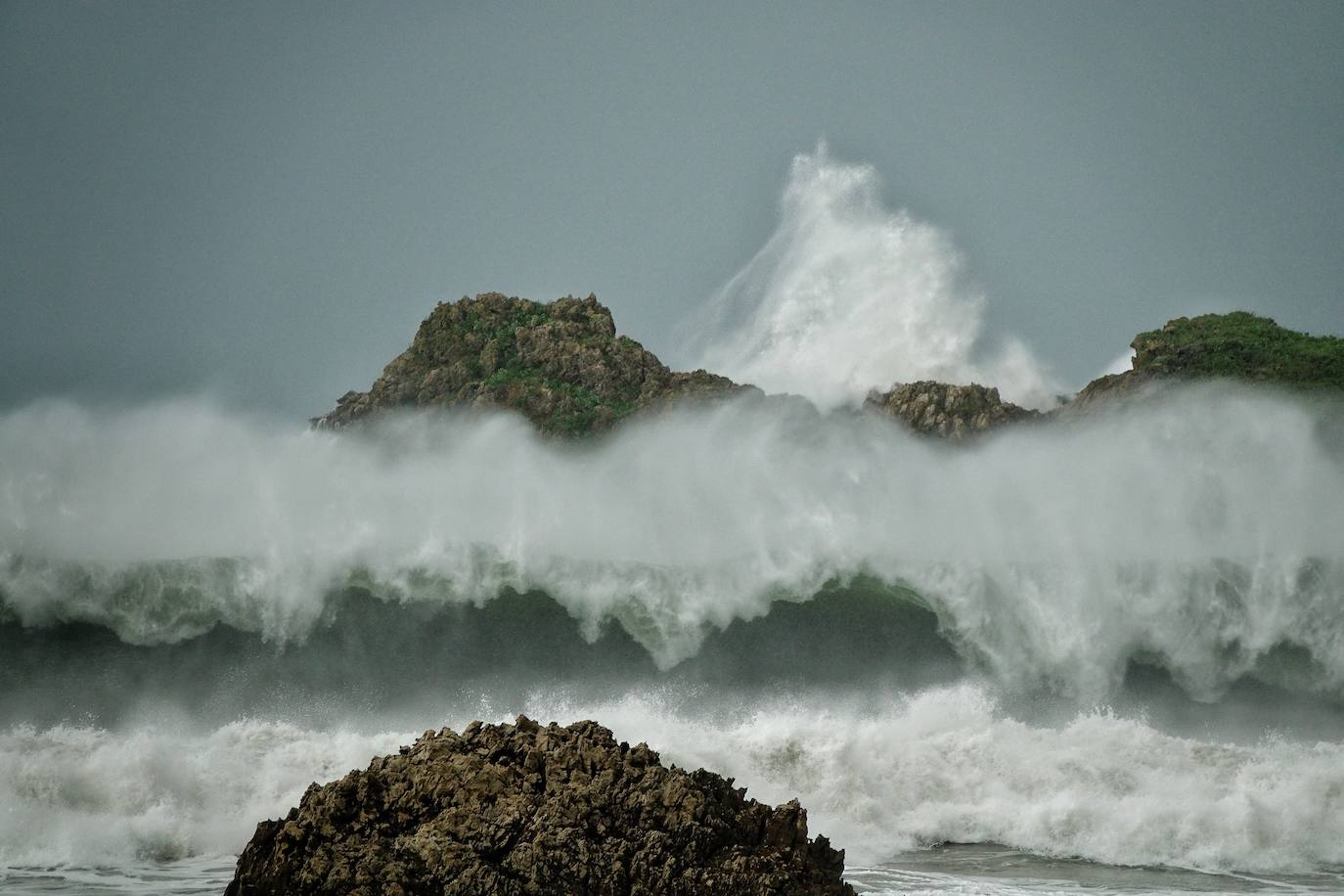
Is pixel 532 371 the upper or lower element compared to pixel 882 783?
upper

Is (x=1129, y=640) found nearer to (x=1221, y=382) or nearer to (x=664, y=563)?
(x=664, y=563)

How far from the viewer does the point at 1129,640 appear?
20828 millimetres

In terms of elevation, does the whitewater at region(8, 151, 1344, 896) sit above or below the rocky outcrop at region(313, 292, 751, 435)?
below

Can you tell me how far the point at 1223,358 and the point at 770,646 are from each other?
753 inches

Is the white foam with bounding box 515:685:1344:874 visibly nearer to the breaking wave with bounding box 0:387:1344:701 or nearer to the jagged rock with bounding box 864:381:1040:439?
the breaking wave with bounding box 0:387:1344:701

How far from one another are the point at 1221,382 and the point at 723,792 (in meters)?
25.2

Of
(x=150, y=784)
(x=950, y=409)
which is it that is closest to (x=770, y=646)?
(x=150, y=784)

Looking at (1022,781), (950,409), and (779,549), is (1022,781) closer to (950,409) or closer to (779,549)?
(779,549)

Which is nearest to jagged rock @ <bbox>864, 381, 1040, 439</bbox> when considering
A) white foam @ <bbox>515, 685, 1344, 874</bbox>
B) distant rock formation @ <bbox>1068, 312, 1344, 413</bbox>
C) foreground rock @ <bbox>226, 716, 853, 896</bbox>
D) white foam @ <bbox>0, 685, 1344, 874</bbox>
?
distant rock formation @ <bbox>1068, 312, 1344, 413</bbox>

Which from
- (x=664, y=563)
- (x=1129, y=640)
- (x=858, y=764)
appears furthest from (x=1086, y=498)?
(x=858, y=764)

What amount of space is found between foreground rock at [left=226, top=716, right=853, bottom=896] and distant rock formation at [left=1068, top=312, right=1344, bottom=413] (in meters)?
25.1

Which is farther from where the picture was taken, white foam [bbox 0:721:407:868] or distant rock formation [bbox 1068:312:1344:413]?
distant rock formation [bbox 1068:312:1344:413]

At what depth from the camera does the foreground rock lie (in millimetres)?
9062

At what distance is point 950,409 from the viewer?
113 ft
